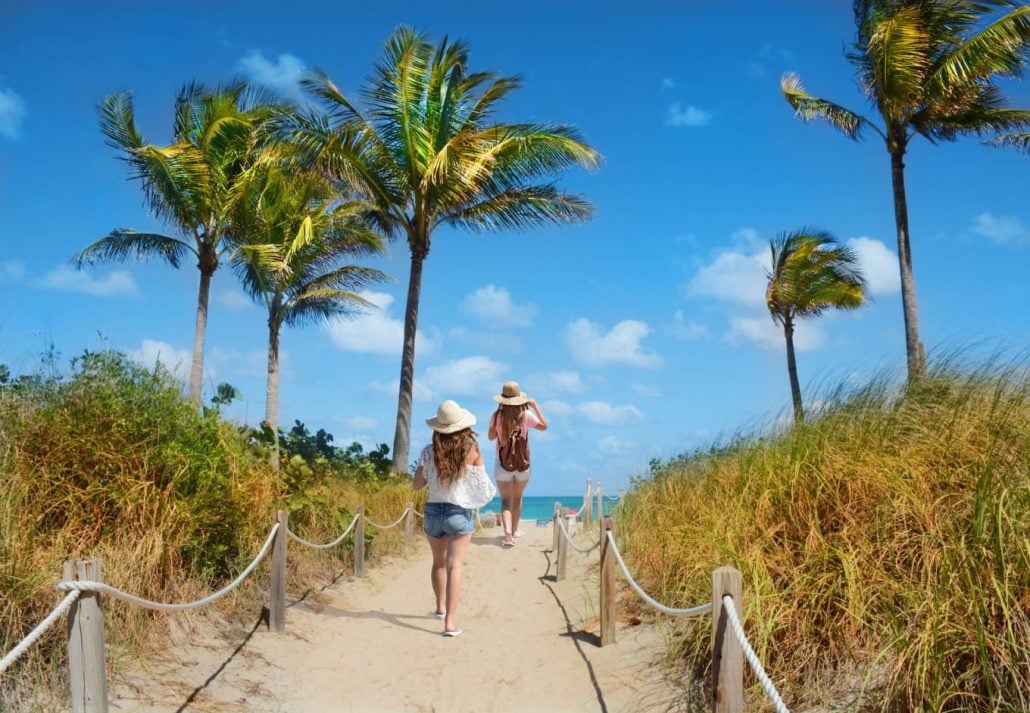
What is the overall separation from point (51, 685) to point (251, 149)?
19442mm

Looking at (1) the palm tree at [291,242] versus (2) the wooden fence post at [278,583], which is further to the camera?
(1) the palm tree at [291,242]

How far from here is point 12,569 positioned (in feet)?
17.4

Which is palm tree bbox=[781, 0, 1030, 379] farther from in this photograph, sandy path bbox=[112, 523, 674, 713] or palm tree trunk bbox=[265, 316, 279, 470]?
palm tree trunk bbox=[265, 316, 279, 470]

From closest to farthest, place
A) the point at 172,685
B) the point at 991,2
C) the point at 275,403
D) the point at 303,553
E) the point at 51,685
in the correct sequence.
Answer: the point at 51,685
the point at 172,685
the point at 303,553
the point at 991,2
the point at 275,403

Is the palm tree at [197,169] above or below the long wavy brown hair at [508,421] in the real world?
above

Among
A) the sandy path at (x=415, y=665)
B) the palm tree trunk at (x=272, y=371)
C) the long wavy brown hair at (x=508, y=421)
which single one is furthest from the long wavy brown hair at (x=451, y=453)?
the palm tree trunk at (x=272, y=371)

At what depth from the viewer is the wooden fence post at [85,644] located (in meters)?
4.24

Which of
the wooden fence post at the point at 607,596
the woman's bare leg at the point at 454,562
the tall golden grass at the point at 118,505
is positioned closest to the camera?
the tall golden grass at the point at 118,505

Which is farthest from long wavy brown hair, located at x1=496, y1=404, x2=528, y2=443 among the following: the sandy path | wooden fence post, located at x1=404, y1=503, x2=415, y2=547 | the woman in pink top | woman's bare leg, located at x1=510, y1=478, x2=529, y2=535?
wooden fence post, located at x1=404, y1=503, x2=415, y2=547

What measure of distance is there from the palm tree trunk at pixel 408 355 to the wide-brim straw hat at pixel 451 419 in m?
11.6

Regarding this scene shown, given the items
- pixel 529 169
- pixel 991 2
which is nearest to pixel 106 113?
pixel 529 169

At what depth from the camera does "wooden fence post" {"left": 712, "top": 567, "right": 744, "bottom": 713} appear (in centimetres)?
403

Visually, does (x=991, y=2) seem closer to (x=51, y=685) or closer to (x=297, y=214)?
(x=297, y=214)

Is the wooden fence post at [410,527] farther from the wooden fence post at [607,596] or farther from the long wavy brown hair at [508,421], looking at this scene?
the wooden fence post at [607,596]
